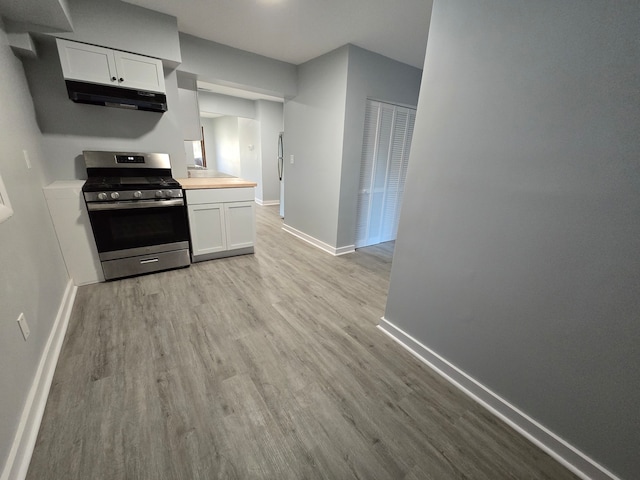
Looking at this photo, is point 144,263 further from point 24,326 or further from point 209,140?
point 209,140

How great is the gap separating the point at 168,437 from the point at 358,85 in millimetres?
3665

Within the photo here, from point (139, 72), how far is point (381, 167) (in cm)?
308

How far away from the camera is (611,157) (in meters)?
0.98

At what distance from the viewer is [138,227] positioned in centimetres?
262

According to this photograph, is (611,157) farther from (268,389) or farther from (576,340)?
(268,389)

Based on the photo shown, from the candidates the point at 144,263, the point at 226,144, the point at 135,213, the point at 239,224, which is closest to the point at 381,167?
the point at 239,224

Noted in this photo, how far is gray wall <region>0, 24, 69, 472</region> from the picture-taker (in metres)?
1.16

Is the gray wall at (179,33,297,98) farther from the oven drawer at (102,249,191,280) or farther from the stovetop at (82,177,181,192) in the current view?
the oven drawer at (102,249,191,280)

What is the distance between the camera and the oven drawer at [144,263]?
8.50 ft

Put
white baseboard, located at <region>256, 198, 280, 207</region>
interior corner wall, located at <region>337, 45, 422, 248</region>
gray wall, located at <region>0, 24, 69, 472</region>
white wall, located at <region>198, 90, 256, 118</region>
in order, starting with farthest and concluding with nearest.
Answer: white baseboard, located at <region>256, 198, 280, 207</region> → white wall, located at <region>198, 90, 256, 118</region> → interior corner wall, located at <region>337, 45, 422, 248</region> → gray wall, located at <region>0, 24, 69, 472</region>

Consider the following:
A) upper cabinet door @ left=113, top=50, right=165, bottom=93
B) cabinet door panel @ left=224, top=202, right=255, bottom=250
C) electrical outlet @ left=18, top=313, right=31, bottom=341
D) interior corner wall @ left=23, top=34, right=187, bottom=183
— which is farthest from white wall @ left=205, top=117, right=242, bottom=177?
electrical outlet @ left=18, top=313, right=31, bottom=341

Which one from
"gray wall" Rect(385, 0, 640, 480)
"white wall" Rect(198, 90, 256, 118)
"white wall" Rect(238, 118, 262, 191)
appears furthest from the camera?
"white wall" Rect(238, 118, 262, 191)

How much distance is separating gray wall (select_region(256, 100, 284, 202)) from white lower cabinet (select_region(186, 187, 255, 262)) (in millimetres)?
3309

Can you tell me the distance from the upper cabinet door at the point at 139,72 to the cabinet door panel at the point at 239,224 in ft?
4.56
